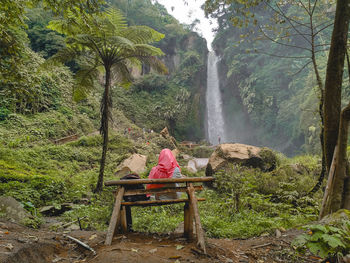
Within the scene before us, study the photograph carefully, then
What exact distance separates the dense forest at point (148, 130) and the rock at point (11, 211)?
41 mm

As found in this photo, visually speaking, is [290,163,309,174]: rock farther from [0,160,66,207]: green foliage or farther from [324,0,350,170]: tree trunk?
[0,160,66,207]: green foliage

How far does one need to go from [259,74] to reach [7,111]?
27.9 metres

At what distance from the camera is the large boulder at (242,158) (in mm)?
8836

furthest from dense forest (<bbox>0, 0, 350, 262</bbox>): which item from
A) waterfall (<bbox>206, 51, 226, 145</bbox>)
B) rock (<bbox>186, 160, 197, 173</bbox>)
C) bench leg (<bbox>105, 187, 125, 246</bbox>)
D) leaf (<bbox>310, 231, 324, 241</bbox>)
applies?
waterfall (<bbox>206, 51, 226, 145</bbox>)

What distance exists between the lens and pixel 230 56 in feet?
106

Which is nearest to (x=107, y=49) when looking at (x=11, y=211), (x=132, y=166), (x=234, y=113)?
(x=11, y=211)

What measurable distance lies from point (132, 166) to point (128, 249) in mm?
7087

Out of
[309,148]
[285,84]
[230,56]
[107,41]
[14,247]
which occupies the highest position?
[230,56]

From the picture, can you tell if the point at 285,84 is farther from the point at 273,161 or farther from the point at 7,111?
the point at 7,111

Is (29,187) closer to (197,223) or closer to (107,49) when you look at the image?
(107,49)

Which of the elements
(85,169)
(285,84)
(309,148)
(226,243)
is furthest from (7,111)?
(285,84)

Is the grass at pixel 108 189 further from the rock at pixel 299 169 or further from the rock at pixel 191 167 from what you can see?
the rock at pixel 191 167

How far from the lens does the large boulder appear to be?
29.0 feet

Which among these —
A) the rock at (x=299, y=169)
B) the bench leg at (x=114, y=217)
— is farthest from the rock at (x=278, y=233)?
the rock at (x=299, y=169)
